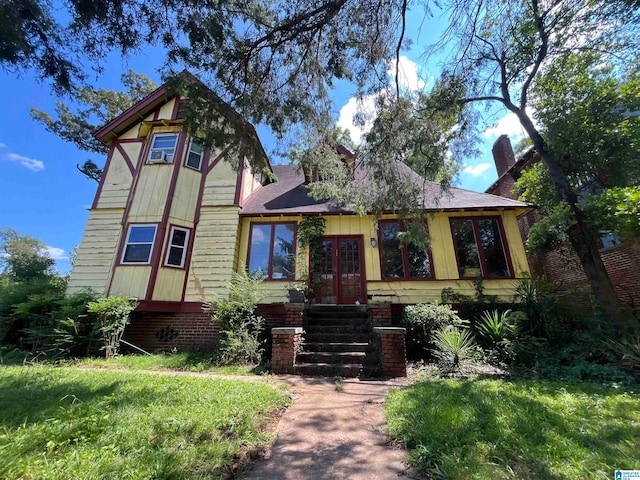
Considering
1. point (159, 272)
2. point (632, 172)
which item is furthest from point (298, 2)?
point (632, 172)

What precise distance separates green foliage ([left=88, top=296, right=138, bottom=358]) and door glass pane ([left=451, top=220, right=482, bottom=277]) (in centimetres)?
977

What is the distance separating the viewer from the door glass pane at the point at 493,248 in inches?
350

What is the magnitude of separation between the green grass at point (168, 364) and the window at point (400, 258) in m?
5.37

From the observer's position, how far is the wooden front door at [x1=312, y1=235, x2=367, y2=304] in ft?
29.6

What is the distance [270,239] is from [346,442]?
7382 millimetres

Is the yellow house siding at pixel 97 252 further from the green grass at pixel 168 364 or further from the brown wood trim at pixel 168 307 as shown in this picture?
the green grass at pixel 168 364

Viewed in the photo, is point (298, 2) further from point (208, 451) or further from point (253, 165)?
point (208, 451)

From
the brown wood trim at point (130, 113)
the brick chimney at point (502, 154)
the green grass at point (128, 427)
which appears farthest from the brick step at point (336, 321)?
the brick chimney at point (502, 154)

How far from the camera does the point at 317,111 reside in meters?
5.88

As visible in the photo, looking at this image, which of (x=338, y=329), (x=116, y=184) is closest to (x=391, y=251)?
(x=338, y=329)

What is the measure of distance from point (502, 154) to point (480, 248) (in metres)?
10.1

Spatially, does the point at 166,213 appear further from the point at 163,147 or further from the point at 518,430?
the point at 518,430

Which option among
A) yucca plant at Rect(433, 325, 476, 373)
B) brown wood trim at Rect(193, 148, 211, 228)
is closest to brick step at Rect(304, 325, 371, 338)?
yucca plant at Rect(433, 325, 476, 373)

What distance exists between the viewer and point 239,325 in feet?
21.9
